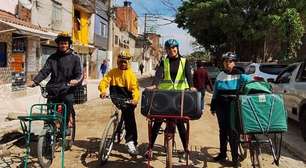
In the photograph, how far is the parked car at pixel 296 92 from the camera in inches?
400

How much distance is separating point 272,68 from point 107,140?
13021 millimetres

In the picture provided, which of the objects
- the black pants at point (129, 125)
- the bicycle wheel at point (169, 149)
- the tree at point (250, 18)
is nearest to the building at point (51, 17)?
the tree at point (250, 18)

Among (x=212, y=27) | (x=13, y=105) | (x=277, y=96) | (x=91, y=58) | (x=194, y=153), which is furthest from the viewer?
(x=91, y=58)

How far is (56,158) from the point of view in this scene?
7621 millimetres

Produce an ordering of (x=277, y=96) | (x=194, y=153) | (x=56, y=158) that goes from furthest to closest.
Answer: (x=194, y=153) < (x=56, y=158) < (x=277, y=96)

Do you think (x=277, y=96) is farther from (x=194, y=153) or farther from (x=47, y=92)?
(x=47, y=92)

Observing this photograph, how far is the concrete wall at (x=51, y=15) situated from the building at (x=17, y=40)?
121cm

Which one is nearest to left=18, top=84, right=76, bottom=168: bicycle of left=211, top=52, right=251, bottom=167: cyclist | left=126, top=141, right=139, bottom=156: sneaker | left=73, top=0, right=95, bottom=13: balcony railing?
left=126, top=141, right=139, bottom=156: sneaker

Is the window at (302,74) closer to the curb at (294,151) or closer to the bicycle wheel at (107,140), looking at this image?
the curb at (294,151)

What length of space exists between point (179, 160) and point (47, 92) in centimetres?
231

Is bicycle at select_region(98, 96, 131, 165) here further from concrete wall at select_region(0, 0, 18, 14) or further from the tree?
the tree

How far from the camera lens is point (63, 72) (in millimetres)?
7789

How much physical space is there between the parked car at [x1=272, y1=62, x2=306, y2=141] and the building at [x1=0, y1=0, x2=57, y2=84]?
982cm

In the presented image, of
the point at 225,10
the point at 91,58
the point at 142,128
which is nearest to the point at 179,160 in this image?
the point at 142,128
